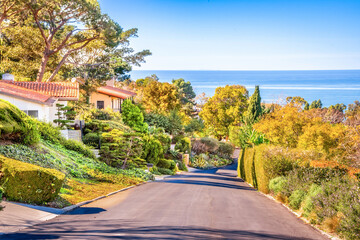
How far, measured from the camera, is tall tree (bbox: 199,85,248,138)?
Answer: 74.4 m

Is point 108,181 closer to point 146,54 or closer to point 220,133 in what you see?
point 146,54

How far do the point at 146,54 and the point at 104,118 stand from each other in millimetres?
8291

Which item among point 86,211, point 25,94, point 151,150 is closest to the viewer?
point 86,211

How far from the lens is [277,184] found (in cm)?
1931

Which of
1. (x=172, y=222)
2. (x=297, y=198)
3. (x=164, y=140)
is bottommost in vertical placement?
(x=297, y=198)

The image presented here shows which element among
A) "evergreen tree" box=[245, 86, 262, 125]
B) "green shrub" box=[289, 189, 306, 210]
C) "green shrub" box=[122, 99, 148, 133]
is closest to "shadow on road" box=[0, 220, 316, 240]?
"green shrub" box=[289, 189, 306, 210]

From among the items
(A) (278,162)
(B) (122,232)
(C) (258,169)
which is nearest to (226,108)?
(C) (258,169)

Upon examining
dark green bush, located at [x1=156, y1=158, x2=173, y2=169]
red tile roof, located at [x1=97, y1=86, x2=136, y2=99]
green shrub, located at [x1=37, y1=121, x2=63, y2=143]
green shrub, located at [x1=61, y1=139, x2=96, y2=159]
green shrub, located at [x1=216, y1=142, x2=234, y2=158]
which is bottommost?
green shrub, located at [x1=216, y1=142, x2=234, y2=158]

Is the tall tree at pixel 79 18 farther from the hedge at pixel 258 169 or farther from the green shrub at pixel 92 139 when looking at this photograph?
the hedge at pixel 258 169

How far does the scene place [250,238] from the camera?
1012 centimetres

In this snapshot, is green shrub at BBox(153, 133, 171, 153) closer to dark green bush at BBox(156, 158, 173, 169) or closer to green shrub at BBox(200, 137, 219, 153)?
dark green bush at BBox(156, 158, 173, 169)

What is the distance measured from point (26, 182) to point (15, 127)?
7.72m

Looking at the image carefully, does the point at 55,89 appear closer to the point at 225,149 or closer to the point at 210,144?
the point at 210,144

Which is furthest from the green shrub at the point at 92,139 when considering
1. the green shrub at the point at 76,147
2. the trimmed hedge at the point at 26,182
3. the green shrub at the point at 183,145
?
the trimmed hedge at the point at 26,182
